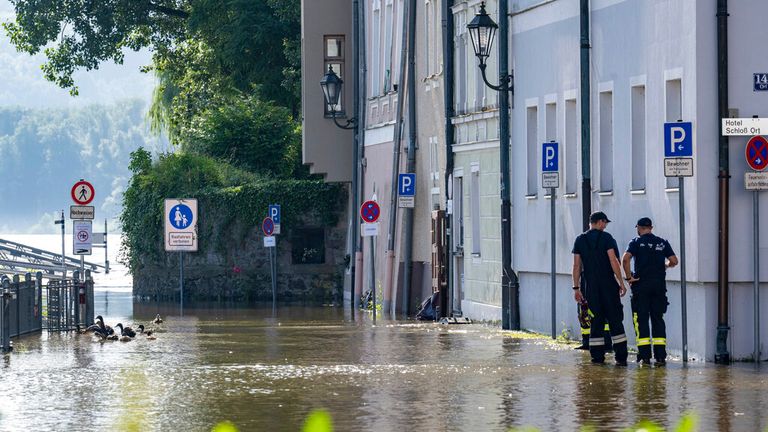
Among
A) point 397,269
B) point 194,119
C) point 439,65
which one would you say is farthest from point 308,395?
point 194,119

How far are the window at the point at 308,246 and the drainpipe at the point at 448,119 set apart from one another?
19251 mm

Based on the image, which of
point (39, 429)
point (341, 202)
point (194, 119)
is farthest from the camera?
point (194, 119)

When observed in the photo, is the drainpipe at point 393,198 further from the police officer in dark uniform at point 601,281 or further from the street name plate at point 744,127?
the street name plate at point 744,127

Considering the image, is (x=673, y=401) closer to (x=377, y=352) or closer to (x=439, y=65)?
(x=377, y=352)

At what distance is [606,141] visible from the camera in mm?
25812

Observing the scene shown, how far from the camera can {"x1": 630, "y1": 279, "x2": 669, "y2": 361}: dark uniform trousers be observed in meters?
21.1

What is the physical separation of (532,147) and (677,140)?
27.8 ft

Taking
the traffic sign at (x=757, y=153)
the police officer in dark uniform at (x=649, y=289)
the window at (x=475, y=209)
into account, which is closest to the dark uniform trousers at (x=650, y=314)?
the police officer in dark uniform at (x=649, y=289)

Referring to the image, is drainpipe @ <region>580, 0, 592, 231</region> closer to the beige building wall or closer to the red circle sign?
the red circle sign

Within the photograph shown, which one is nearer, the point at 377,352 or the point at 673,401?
the point at 673,401

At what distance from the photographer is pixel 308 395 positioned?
17969 mm

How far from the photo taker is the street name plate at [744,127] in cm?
2156

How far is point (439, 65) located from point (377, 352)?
13.5 metres

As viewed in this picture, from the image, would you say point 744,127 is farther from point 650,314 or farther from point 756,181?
point 650,314
